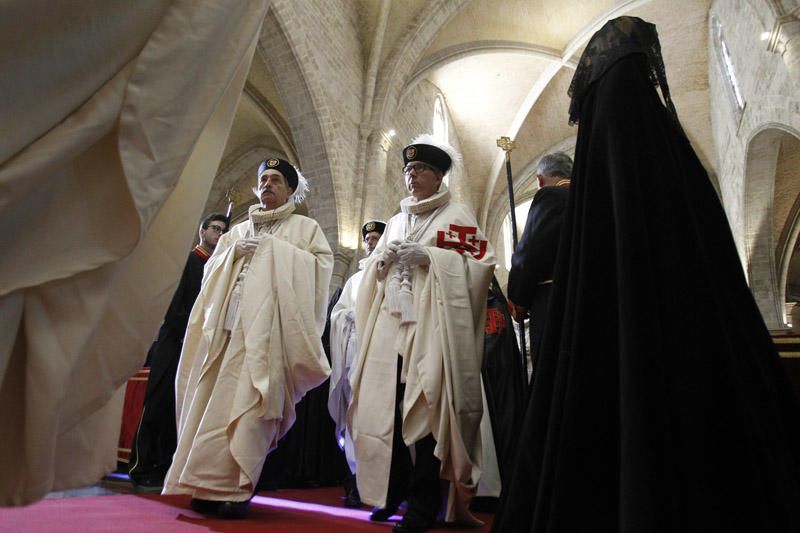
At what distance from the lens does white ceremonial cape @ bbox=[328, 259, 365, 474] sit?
13.2 feet

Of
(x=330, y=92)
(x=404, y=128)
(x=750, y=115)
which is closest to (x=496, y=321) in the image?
(x=330, y=92)

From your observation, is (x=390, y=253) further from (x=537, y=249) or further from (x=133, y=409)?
(x=133, y=409)

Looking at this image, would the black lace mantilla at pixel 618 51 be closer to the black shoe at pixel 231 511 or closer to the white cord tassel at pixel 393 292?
the white cord tassel at pixel 393 292

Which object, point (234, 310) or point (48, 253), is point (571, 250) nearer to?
point (48, 253)

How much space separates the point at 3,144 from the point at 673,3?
50.2 feet

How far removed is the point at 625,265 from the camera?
1228 mm

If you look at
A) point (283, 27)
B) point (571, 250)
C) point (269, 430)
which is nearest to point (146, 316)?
point (571, 250)

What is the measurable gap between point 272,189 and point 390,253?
2.92 feet

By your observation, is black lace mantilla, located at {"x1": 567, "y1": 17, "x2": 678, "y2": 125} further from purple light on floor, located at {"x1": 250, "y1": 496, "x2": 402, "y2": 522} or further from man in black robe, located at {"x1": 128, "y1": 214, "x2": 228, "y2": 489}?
man in black robe, located at {"x1": 128, "y1": 214, "x2": 228, "y2": 489}

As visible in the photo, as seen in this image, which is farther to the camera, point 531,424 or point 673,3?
point 673,3

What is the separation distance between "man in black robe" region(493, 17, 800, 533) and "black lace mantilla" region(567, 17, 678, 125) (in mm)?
56

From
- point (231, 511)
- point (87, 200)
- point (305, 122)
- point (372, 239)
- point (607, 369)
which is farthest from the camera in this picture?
point (305, 122)

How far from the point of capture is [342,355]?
14.2 feet

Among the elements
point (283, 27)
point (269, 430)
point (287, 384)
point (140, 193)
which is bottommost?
point (269, 430)
